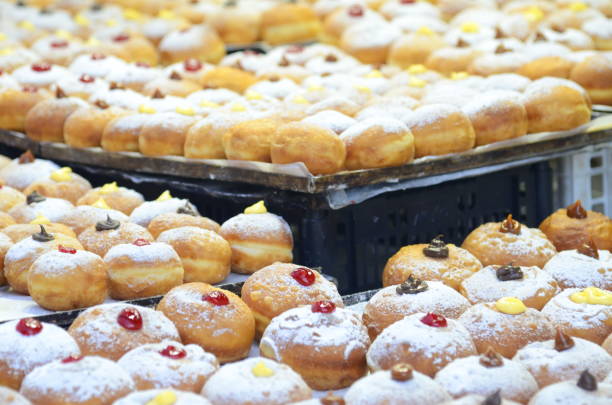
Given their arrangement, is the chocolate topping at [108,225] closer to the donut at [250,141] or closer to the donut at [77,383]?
the donut at [250,141]

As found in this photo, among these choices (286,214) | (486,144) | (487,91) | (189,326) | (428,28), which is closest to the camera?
(189,326)

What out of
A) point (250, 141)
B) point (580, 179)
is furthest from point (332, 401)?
point (580, 179)

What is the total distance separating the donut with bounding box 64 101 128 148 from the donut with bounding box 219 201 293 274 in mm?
1430

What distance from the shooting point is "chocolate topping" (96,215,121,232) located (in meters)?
3.45

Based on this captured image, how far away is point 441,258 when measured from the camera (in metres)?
3.31

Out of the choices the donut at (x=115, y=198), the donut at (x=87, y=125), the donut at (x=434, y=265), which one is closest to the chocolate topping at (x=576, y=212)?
the donut at (x=434, y=265)

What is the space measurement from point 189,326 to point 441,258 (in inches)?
37.2

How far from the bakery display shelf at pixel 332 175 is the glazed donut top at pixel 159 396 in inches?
65.2

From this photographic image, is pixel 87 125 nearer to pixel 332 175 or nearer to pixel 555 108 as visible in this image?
pixel 332 175

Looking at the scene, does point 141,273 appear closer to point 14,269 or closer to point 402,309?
point 14,269

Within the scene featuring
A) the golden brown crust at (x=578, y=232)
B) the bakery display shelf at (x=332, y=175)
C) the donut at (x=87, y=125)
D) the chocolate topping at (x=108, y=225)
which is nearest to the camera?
the chocolate topping at (x=108, y=225)

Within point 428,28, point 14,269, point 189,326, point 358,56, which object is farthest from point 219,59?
point 189,326

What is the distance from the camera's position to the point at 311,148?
3812mm

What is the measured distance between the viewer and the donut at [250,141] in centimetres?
405
